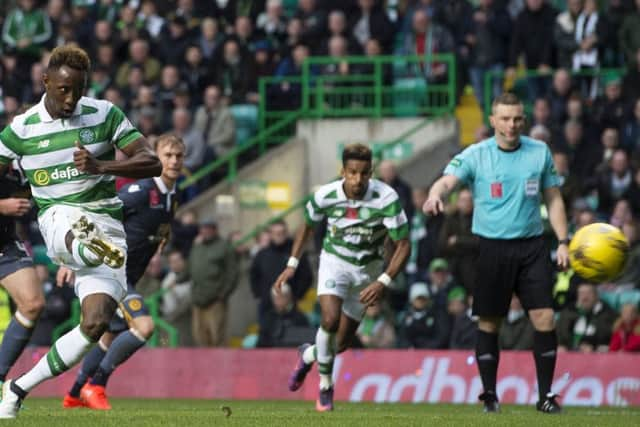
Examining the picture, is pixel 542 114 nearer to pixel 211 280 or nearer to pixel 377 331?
pixel 377 331

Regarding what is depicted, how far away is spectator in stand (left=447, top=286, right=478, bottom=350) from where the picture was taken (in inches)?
745

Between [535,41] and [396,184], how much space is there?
131 inches

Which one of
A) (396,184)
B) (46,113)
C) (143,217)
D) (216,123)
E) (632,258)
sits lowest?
(632,258)

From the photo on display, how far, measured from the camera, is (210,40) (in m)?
24.4

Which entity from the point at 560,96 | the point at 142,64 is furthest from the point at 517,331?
the point at 142,64

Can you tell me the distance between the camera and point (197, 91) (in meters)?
24.5

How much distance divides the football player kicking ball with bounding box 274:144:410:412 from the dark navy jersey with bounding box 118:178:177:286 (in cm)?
112

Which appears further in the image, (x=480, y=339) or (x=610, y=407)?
(x=610, y=407)

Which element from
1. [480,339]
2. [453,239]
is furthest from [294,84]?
[480,339]

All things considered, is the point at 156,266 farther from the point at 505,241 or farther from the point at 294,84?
the point at 505,241

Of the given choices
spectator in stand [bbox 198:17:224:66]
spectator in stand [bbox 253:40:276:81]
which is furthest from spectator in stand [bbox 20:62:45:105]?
spectator in stand [bbox 253:40:276:81]

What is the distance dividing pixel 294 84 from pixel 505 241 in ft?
38.0

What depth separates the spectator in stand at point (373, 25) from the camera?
77.8 feet

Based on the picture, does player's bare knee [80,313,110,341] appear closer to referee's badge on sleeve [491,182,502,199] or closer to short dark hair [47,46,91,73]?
short dark hair [47,46,91,73]
